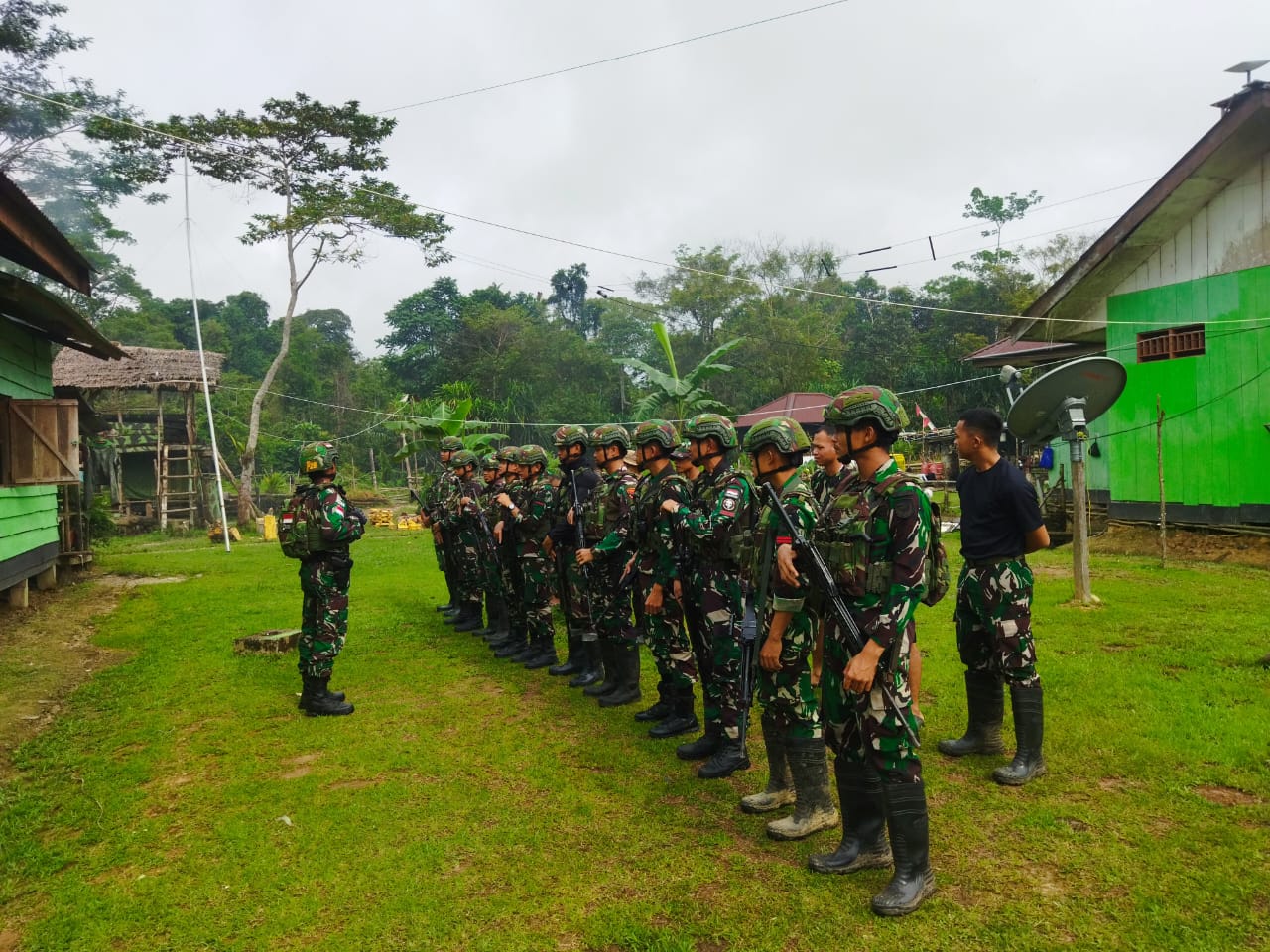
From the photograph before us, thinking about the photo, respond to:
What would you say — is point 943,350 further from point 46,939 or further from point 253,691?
→ point 46,939

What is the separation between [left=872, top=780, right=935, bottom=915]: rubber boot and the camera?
3.33m

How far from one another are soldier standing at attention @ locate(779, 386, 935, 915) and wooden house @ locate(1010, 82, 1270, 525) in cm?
1014

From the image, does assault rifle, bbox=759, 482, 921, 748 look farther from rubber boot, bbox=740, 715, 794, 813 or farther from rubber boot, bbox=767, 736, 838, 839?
rubber boot, bbox=740, 715, 794, 813

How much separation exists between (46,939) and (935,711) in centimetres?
535

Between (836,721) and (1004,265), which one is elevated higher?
(1004,265)

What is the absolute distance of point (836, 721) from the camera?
11.6ft

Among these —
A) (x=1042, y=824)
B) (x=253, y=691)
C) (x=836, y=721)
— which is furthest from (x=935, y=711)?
(x=253, y=691)

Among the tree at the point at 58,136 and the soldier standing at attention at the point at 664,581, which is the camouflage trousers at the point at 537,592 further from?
the tree at the point at 58,136

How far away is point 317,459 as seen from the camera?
254 inches

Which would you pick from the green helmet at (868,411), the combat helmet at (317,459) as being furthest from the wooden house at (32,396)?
the green helmet at (868,411)

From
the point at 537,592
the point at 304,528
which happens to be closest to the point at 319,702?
the point at 304,528

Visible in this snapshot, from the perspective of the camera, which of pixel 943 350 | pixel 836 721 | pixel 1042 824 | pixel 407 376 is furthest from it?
pixel 407 376

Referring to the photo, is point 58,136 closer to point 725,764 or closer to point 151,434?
point 151,434

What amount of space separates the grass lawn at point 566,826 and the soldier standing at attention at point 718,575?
28cm
